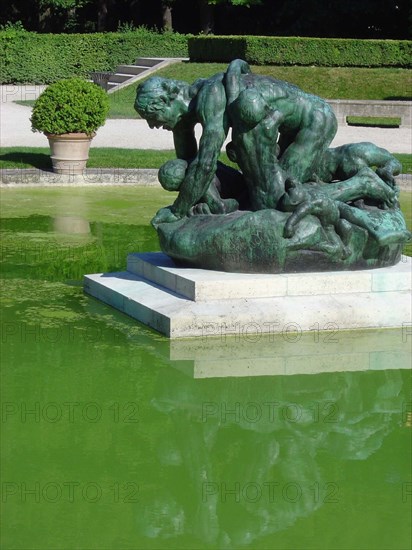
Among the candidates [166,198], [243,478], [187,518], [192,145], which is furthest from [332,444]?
[166,198]

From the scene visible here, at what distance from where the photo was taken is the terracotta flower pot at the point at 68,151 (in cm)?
1602

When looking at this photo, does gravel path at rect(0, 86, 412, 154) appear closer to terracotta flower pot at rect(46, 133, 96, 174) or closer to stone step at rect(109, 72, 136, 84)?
terracotta flower pot at rect(46, 133, 96, 174)

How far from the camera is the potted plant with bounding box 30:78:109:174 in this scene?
15.8m

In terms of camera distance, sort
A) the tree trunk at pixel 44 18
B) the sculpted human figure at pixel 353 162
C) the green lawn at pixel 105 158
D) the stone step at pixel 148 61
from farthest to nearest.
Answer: the tree trunk at pixel 44 18, the stone step at pixel 148 61, the green lawn at pixel 105 158, the sculpted human figure at pixel 353 162

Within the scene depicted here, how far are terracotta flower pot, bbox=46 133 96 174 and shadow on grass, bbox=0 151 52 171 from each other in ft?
1.02

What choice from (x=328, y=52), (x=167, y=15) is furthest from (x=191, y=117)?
(x=167, y=15)

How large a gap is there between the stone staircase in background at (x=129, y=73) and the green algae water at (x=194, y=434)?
20.6 meters

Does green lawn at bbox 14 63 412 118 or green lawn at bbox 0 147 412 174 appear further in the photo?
green lawn at bbox 14 63 412 118

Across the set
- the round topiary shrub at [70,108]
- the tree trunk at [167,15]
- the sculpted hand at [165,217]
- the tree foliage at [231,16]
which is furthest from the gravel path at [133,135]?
the tree trunk at [167,15]

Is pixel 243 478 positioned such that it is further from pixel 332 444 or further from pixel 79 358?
pixel 79 358

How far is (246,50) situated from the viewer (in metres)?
30.9

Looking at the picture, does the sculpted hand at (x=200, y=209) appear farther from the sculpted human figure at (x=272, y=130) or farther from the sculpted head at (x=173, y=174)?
the sculpted human figure at (x=272, y=130)

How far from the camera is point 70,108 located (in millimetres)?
15766

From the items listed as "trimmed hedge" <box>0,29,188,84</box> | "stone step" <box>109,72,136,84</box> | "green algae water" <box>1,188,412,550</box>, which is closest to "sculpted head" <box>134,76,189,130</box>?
"green algae water" <box>1,188,412,550</box>
